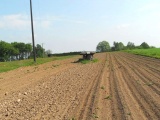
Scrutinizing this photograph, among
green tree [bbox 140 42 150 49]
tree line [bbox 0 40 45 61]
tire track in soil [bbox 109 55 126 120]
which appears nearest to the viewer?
tire track in soil [bbox 109 55 126 120]

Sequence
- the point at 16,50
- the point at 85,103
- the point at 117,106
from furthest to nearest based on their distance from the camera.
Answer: the point at 16,50 → the point at 85,103 → the point at 117,106

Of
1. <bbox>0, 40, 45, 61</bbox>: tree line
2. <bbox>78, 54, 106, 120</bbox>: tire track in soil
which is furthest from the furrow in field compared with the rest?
<bbox>0, 40, 45, 61</bbox>: tree line

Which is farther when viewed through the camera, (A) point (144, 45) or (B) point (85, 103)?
(A) point (144, 45)

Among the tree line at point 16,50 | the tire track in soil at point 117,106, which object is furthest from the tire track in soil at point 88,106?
the tree line at point 16,50

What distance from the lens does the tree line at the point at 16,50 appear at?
111 metres

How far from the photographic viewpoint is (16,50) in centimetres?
12556

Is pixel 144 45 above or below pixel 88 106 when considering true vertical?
above

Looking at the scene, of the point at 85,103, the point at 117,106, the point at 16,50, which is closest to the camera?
the point at 117,106

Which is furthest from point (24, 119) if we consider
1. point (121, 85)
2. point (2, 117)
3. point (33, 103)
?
point (121, 85)

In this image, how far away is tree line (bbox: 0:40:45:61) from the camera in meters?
111

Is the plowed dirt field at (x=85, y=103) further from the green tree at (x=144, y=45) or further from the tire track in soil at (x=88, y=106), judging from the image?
the green tree at (x=144, y=45)

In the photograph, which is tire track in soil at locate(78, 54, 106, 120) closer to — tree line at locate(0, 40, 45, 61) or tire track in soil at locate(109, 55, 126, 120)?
tire track in soil at locate(109, 55, 126, 120)

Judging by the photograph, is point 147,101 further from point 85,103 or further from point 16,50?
point 16,50

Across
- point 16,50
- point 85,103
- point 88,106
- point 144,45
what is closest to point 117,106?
point 88,106
